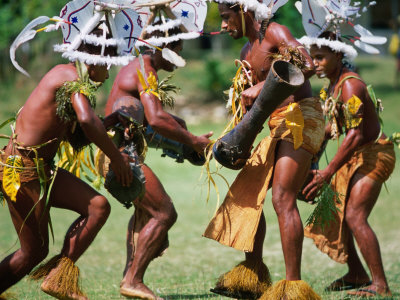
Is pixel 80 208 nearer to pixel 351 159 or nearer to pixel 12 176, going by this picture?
pixel 12 176

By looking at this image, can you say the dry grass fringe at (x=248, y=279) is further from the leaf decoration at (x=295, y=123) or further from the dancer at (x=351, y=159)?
the leaf decoration at (x=295, y=123)

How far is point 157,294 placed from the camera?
587cm

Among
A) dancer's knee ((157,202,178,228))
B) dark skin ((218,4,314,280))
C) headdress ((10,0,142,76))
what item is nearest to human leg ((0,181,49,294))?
headdress ((10,0,142,76))

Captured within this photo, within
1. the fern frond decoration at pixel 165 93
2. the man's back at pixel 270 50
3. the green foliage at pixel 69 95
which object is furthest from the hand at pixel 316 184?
the green foliage at pixel 69 95

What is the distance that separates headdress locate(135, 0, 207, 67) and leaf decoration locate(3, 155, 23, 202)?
149 centimetres

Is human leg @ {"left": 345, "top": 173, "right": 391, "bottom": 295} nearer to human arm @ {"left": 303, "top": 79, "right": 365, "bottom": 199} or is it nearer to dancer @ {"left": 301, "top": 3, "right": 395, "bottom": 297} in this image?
dancer @ {"left": 301, "top": 3, "right": 395, "bottom": 297}

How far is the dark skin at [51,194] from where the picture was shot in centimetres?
457

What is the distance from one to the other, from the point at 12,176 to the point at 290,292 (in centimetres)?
204

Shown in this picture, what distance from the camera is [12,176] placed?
15.0ft

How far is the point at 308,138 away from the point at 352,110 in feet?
3.32

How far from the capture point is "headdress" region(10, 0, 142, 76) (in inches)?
186

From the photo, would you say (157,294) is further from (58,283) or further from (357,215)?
(357,215)

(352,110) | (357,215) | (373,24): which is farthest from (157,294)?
(373,24)

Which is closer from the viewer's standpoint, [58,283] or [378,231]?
[58,283]
